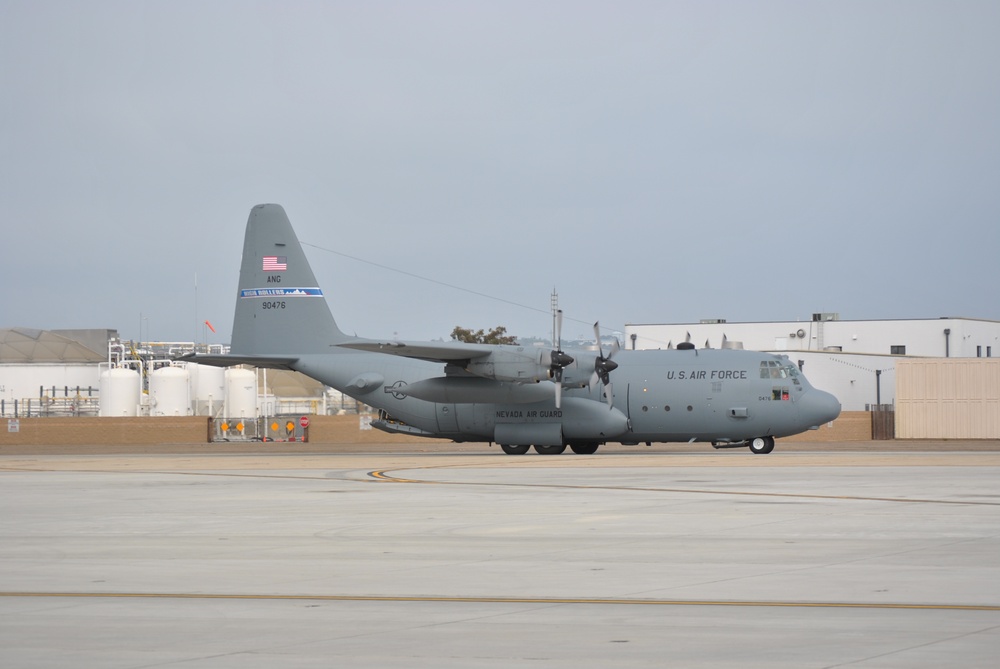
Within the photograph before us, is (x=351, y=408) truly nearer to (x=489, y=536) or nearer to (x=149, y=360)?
(x=149, y=360)

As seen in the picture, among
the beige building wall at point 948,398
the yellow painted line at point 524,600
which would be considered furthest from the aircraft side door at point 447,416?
the yellow painted line at point 524,600

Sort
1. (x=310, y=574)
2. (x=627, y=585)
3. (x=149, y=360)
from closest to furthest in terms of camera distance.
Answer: (x=627, y=585), (x=310, y=574), (x=149, y=360)

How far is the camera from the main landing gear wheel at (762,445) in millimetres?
44812

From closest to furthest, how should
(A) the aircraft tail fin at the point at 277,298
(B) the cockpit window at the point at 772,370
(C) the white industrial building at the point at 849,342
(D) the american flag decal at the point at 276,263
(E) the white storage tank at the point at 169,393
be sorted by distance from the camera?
(B) the cockpit window at the point at 772,370 < (A) the aircraft tail fin at the point at 277,298 < (D) the american flag decal at the point at 276,263 < (E) the white storage tank at the point at 169,393 < (C) the white industrial building at the point at 849,342

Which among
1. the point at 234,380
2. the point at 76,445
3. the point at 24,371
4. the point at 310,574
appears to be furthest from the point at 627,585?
the point at 24,371

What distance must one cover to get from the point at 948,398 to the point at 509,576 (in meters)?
50.1

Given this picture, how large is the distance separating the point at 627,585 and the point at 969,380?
50275 millimetres

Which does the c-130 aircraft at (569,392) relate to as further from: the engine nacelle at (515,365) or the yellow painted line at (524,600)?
the yellow painted line at (524,600)

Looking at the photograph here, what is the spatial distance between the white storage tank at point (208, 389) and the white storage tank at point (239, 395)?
0.73 meters

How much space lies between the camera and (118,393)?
70.1 metres

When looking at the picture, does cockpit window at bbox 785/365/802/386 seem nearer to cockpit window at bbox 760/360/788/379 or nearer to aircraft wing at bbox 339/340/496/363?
cockpit window at bbox 760/360/788/379

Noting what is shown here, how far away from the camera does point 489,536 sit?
1669cm

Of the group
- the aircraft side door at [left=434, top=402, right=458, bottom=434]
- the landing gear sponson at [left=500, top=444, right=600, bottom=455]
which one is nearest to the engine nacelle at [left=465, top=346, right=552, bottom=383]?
the aircraft side door at [left=434, top=402, right=458, bottom=434]

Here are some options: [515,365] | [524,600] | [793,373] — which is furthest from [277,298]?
[524,600]
